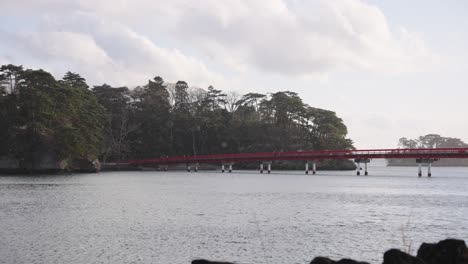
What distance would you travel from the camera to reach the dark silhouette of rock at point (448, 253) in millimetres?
13656

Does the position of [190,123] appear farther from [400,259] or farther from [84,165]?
[400,259]

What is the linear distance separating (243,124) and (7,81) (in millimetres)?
55438

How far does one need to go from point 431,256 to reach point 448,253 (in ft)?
1.76

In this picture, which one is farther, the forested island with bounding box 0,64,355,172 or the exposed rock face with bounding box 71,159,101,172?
the forested island with bounding box 0,64,355,172

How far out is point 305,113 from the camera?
12988 centimetres

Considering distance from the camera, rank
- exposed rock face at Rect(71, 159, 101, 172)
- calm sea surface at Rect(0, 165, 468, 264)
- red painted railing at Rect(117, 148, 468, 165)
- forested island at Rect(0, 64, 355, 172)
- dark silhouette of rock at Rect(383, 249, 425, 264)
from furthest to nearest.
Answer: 1. forested island at Rect(0, 64, 355, 172)
2. exposed rock face at Rect(71, 159, 101, 172)
3. red painted railing at Rect(117, 148, 468, 165)
4. calm sea surface at Rect(0, 165, 468, 264)
5. dark silhouette of rock at Rect(383, 249, 425, 264)

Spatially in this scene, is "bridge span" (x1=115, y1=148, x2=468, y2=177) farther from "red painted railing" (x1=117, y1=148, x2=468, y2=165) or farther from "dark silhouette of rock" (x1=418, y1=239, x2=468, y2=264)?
"dark silhouette of rock" (x1=418, y1=239, x2=468, y2=264)

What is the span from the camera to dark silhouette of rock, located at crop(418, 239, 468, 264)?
1366 cm

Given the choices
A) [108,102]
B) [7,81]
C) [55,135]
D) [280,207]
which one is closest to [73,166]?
[55,135]

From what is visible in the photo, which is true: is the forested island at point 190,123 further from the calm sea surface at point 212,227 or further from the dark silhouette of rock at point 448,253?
the dark silhouette of rock at point 448,253

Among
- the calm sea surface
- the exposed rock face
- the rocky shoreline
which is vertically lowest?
the calm sea surface

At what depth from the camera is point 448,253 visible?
1386 cm

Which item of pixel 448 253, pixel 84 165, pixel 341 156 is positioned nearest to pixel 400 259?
pixel 448 253

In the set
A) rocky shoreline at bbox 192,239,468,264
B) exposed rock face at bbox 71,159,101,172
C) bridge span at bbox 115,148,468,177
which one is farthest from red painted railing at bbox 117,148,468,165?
rocky shoreline at bbox 192,239,468,264
